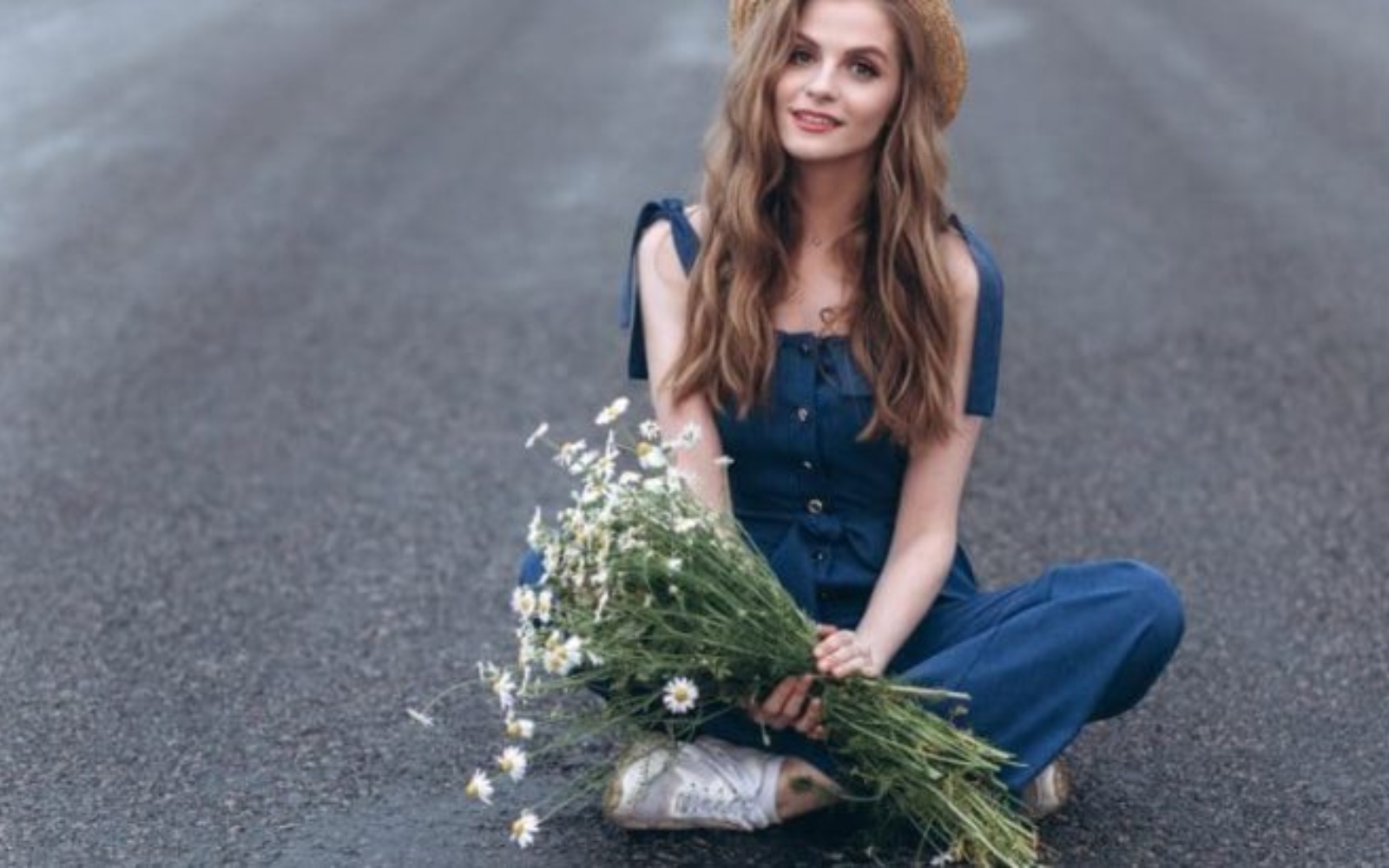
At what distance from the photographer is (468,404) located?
7.52 m

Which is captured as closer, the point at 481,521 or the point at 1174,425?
the point at 481,521

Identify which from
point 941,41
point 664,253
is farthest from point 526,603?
point 941,41

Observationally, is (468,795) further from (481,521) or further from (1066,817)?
(481,521)

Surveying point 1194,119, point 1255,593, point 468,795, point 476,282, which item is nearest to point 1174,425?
point 1255,593

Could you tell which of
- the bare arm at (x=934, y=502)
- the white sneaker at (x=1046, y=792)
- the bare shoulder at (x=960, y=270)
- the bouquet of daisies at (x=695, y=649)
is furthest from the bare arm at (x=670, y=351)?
the white sneaker at (x=1046, y=792)

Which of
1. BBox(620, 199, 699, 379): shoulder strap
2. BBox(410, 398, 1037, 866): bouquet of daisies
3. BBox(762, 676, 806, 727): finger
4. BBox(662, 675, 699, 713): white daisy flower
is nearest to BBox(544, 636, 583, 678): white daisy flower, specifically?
BBox(410, 398, 1037, 866): bouquet of daisies

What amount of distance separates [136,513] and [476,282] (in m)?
2.64

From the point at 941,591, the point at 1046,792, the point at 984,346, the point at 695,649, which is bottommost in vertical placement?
the point at 1046,792

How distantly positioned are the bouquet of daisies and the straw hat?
30.3 inches

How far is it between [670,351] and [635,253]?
0.20 metres

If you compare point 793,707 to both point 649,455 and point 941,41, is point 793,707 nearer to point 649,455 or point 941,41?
point 649,455

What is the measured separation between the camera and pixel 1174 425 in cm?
735

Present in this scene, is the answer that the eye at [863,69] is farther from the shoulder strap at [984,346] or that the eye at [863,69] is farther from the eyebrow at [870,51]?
the shoulder strap at [984,346]

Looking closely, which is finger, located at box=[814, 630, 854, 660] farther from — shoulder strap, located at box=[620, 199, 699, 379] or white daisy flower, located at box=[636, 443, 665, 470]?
shoulder strap, located at box=[620, 199, 699, 379]
